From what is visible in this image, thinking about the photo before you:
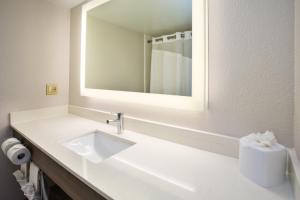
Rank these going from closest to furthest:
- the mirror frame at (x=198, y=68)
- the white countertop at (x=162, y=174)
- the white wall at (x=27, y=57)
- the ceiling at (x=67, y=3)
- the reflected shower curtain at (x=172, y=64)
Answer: the white countertop at (x=162, y=174), the mirror frame at (x=198, y=68), the reflected shower curtain at (x=172, y=64), the white wall at (x=27, y=57), the ceiling at (x=67, y=3)

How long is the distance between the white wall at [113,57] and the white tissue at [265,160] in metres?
0.78

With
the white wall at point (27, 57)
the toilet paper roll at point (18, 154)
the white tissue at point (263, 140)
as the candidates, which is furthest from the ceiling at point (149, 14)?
the toilet paper roll at point (18, 154)

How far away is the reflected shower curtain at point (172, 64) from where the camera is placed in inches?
38.3

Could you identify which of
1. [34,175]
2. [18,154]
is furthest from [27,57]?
[34,175]

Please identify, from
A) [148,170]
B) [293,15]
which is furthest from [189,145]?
[293,15]

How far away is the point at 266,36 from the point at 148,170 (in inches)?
29.7

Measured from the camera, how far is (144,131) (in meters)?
1.10

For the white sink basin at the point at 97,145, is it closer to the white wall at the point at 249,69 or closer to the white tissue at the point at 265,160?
the white wall at the point at 249,69

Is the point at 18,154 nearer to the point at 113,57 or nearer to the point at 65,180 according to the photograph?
the point at 65,180

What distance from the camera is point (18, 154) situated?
103 centimetres

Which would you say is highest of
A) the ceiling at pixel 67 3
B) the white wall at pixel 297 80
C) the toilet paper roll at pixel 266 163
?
the ceiling at pixel 67 3

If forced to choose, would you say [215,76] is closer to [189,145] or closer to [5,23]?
[189,145]

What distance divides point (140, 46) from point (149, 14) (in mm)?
240

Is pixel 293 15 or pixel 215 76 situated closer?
pixel 293 15
